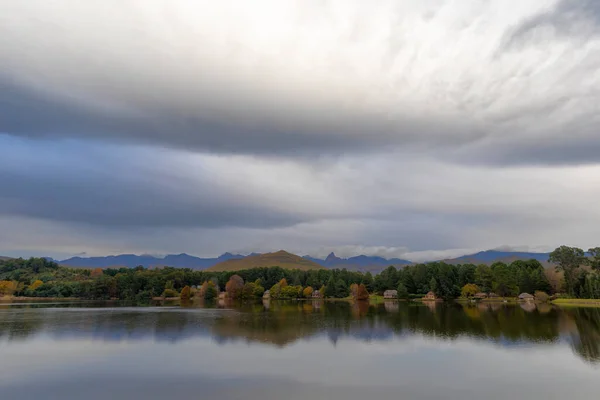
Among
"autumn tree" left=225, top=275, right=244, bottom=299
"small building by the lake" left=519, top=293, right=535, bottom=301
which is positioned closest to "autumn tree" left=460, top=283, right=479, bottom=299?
"small building by the lake" left=519, top=293, right=535, bottom=301

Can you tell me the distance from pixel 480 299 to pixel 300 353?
10443cm

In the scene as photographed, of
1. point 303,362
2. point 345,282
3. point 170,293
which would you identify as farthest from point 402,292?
point 303,362

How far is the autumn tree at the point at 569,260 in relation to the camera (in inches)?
3949

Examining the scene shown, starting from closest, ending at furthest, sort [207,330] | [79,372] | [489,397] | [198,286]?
[489,397] → [79,372] → [207,330] → [198,286]

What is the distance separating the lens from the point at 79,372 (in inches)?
1123

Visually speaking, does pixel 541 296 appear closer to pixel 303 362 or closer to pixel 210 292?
pixel 303 362

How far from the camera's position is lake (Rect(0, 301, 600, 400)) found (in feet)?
77.0

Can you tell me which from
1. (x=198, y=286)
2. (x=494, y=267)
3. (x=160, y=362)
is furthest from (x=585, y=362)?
(x=198, y=286)

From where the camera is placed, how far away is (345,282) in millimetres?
153625

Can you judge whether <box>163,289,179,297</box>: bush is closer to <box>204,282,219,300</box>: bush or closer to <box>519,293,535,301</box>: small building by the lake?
<box>204,282,219,300</box>: bush

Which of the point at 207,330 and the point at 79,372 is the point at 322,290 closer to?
the point at 207,330

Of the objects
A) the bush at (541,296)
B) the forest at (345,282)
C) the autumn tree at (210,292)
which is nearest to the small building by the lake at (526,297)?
the bush at (541,296)

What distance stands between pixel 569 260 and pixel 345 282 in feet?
250

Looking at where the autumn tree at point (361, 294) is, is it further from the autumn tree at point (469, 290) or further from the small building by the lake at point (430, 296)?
the autumn tree at point (469, 290)
